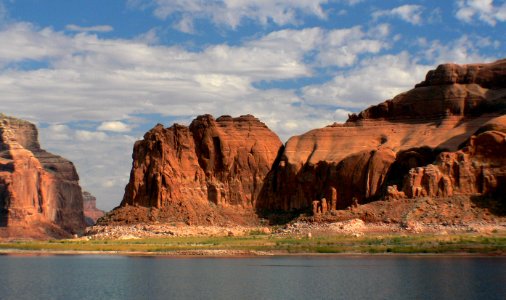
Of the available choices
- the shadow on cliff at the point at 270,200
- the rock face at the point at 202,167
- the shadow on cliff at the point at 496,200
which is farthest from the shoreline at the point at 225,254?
the shadow on cliff at the point at 270,200

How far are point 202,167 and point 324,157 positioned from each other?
863 inches

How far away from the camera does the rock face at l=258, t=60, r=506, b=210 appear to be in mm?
134000

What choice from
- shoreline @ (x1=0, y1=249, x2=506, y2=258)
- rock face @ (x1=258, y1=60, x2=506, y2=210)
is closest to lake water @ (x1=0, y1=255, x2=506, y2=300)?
shoreline @ (x1=0, y1=249, x2=506, y2=258)

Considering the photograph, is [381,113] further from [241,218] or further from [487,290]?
[487,290]

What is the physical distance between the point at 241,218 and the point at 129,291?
278ft

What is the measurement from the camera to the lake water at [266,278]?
188ft

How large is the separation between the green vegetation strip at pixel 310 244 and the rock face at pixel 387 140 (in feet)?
75.3

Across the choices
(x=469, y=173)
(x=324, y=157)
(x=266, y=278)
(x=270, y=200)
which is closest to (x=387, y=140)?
(x=324, y=157)

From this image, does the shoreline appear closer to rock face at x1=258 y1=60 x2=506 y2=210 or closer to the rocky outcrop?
the rocky outcrop

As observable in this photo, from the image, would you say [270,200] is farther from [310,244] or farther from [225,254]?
[225,254]

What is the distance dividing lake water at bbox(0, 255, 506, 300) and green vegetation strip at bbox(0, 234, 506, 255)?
650 centimetres

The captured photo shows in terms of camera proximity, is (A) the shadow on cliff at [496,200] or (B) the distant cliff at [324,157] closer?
(A) the shadow on cliff at [496,200]

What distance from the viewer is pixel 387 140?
5635 inches

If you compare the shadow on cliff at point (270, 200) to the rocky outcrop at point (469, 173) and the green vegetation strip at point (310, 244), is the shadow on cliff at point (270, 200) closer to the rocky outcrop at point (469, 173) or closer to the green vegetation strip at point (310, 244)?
the green vegetation strip at point (310, 244)
